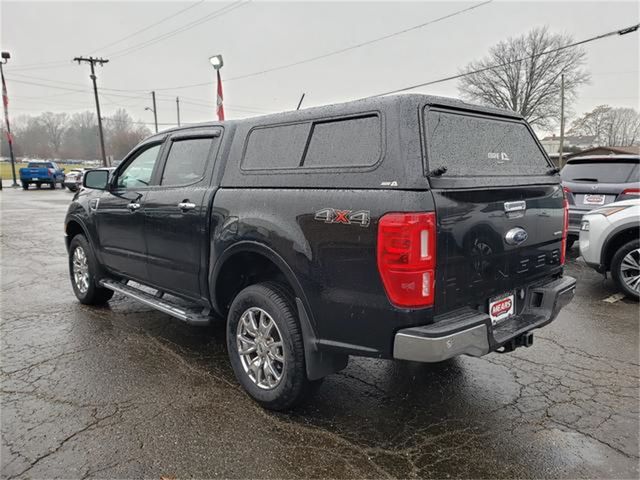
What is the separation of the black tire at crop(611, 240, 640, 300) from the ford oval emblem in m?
3.50

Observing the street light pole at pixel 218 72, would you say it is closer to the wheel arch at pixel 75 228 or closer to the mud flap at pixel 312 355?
the wheel arch at pixel 75 228

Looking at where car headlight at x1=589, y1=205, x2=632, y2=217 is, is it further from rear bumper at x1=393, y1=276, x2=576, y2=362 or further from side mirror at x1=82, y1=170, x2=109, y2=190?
side mirror at x1=82, y1=170, x2=109, y2=190

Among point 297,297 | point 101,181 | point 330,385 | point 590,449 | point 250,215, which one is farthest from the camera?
point 101,181

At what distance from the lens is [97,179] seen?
5.03m

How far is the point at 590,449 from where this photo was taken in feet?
8.86

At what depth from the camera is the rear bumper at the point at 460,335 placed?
242 centimetres

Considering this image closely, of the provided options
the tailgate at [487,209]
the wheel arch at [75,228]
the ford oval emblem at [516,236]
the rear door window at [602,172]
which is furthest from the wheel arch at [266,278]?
the rear door window at [602,172]

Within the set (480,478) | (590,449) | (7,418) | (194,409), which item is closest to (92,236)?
(7,418)

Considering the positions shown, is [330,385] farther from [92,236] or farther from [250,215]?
[92,236]

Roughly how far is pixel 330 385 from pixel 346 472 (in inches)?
42.0

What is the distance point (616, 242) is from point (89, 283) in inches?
253

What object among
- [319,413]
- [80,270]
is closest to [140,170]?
[80,270]

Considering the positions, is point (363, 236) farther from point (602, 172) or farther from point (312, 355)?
point (602, 172)

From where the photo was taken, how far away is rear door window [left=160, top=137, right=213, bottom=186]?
3879 mm
